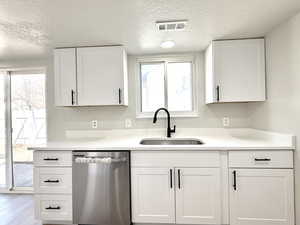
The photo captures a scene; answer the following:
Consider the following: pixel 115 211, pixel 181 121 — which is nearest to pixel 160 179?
pixel 115 211

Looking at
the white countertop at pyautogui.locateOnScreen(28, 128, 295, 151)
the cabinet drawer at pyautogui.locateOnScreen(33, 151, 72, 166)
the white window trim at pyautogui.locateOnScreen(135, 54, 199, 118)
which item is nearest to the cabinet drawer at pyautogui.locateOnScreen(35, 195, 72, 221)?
the cabinet drawer at pyautogui.locateOnScreen(33, 151, 72, 166)

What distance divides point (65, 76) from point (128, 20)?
112 cm

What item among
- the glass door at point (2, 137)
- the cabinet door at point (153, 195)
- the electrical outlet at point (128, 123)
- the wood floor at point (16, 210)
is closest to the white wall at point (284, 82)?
the cabinet door at point (153, 195)

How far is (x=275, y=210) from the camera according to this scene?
1.75m

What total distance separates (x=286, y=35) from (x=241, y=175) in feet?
4.58

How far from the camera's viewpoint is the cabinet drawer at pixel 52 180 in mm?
1953

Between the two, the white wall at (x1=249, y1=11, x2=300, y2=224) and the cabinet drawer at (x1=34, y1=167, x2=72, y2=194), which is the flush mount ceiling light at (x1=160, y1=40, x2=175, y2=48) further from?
the cabinet drawer at (x1=34, y1=167, x2=72, y2=194)

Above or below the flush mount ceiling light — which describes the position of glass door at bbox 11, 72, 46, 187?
below

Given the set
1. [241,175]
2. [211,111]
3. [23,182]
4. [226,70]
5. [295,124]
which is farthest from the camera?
[23,182]

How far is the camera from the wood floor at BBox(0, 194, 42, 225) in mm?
2152

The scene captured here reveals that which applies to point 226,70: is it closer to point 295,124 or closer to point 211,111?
point 211,111

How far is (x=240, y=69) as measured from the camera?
216 cm

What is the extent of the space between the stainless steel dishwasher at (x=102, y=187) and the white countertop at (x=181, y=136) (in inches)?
4.3

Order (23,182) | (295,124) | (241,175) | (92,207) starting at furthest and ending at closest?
(23,182)
(92,207)
(241,175)
(295,124)
